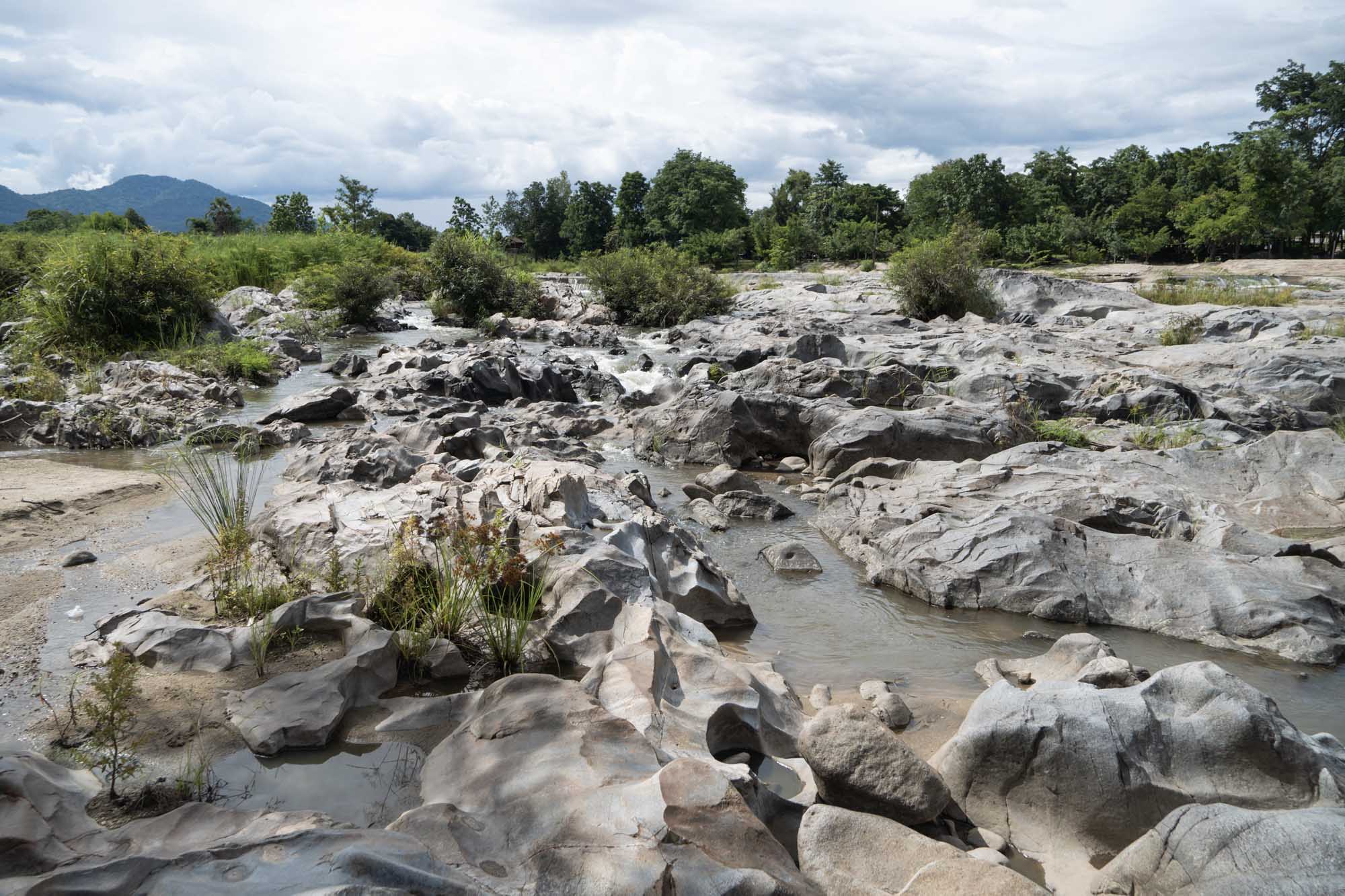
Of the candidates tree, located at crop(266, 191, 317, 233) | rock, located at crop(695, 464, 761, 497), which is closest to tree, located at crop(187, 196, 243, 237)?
tree, located at crop(266, 191, 317, 233)

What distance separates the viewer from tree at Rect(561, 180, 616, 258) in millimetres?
68875

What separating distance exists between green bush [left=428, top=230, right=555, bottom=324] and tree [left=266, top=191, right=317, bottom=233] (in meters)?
35.3

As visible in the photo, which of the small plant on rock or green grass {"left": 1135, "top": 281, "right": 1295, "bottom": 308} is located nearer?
the small plant on rock

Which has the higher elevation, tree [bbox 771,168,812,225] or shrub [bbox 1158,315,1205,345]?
tree [bbox 771,168,812,225]

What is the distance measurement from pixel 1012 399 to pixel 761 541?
6.12 m

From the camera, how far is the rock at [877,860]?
2.74 metres

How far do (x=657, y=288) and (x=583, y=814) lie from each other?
81.3ft

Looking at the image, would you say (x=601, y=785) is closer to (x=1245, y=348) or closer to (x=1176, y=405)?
(x=1176, y=405)

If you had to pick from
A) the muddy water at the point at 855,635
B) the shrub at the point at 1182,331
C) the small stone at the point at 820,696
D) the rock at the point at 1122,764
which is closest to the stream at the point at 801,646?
the muddy water at the point at 855,635

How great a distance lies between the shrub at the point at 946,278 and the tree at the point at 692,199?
135 feet

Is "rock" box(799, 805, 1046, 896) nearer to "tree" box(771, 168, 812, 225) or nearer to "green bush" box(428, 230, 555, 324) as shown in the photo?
"green bush" box(428, 230, 555, 324)

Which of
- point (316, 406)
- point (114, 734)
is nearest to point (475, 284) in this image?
point (316, 406)

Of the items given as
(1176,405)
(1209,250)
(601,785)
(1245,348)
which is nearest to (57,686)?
(601,785)

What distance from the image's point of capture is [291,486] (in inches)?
269
